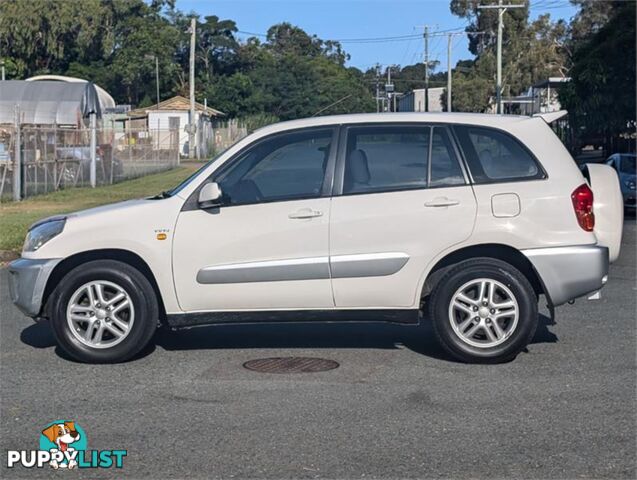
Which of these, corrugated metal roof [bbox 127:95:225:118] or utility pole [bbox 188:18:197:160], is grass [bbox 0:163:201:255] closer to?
utility pole [bbox 188:18:197:160]

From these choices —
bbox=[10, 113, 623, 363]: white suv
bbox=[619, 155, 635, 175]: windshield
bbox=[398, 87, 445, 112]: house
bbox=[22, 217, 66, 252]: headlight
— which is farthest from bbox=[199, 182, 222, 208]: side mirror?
bbox=[398, 87, 445, 112]: house

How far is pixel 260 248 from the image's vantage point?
7578mm

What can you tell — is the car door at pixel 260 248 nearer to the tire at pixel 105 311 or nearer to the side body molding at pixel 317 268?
the side body molding at pixel 317 268

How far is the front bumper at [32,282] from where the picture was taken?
25.3 feet

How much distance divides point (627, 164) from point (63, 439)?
64.5 ft

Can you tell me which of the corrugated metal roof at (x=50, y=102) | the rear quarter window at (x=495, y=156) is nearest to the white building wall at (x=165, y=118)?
the corrugated metal roof at (x=50, y=102)

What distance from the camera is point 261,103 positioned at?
61500mm

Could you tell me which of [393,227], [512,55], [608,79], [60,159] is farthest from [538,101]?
[393,227]

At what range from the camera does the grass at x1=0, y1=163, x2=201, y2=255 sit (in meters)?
16.6

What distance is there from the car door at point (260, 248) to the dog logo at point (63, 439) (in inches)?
72.1

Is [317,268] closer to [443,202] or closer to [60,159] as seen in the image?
[443,202]

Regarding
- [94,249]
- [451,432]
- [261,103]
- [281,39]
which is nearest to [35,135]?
[94,249]

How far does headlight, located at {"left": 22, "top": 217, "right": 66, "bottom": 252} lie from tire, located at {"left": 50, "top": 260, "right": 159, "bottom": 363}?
337 millimetres

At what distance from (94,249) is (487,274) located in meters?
2.98
